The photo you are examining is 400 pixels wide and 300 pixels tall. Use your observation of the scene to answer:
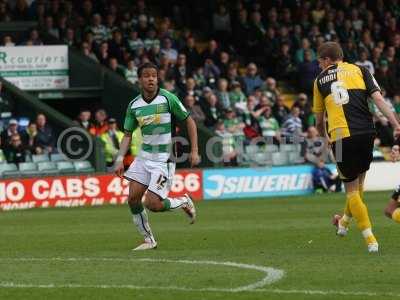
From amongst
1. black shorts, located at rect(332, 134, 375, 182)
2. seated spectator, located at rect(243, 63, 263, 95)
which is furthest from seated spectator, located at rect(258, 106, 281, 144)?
black shorts, located at rect(332, 134, 375, 182)

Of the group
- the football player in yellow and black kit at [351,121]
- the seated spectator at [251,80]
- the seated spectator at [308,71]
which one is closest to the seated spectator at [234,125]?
the seated spectator at [251,80]

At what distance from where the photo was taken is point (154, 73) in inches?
497

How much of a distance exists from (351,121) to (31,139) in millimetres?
13945

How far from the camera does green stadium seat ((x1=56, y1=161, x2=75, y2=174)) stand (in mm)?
24547

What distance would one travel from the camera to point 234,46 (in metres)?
32.5

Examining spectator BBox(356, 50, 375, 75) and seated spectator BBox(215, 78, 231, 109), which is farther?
spectator BBox(356, 50, 375, 75)

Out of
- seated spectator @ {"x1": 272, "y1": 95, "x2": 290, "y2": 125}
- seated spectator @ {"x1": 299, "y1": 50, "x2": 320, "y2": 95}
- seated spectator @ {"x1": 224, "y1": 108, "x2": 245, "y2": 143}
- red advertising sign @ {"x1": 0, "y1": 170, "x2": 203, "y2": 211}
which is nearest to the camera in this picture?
red advertising sign @ {"x1": 0, "y1": 170, "x2": 203, "y2": 211}

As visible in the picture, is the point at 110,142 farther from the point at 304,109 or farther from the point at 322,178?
the point at 304,109

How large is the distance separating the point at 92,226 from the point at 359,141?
6.59 meters

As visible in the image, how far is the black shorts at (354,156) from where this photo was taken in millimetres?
11617

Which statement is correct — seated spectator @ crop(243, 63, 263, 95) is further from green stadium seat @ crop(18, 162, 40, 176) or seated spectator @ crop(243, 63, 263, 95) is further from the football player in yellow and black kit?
the football player in yellow and black kit

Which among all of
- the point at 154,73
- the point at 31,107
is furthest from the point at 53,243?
the point at 31,107

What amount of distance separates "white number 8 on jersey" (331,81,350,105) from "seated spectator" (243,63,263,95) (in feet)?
57.6

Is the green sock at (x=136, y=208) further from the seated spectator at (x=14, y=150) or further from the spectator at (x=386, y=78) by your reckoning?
the spectator at (x=386, y=78)
